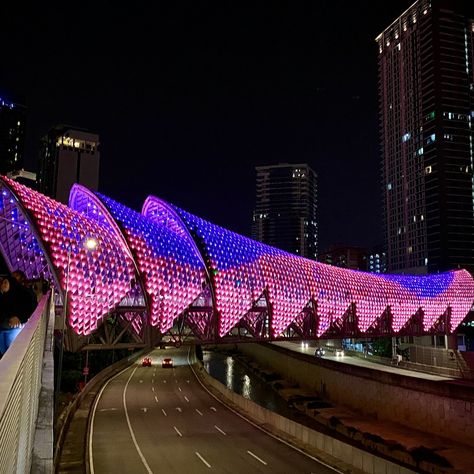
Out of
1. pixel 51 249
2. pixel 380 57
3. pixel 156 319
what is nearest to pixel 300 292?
pixel 156 319

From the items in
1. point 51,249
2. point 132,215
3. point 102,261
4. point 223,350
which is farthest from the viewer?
point 223,350

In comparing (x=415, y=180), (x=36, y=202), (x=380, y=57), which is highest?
(x=380, y=57)

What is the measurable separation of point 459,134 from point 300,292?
11222cm

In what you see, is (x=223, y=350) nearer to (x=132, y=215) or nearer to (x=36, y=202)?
(x=132, y=215)

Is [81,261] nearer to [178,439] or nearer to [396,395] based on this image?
[178,439]

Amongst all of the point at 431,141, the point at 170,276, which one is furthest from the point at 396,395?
the point at 431,141

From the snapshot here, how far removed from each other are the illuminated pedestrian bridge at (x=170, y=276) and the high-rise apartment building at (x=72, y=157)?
11616 centimetres

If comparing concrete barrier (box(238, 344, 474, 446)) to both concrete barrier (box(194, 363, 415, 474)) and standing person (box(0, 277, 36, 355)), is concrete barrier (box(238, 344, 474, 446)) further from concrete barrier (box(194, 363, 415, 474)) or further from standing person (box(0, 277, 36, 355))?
standing person (box(0, 277, 36, 355))

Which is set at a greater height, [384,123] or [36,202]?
[384,123]

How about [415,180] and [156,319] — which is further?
[415,180]

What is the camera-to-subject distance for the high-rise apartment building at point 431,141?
464ft

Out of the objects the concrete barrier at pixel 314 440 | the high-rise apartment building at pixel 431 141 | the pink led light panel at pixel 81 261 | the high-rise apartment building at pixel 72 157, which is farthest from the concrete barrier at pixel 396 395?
the high-rise apartment building at pixel 72 157

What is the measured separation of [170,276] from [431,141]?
125 meters

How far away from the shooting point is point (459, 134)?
147 m
